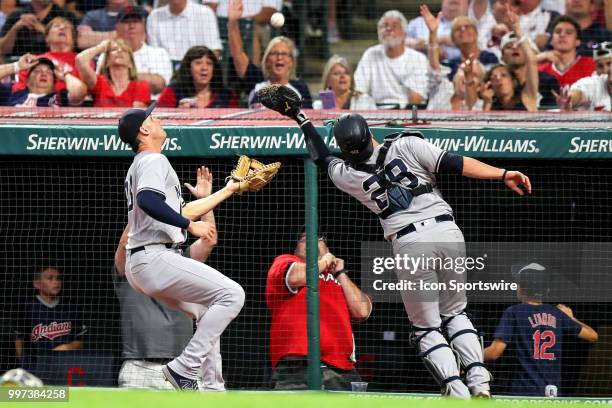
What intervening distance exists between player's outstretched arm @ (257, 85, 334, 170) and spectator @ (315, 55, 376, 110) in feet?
7.43

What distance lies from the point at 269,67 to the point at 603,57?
2.67m

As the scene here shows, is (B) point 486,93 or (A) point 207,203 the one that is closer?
(A) point 207,203

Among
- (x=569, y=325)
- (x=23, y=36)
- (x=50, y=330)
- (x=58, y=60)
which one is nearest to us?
(x=569, y=325)

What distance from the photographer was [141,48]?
9664mm

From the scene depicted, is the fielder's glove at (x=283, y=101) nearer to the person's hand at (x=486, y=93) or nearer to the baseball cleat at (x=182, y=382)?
the baseball cleat at (x=182, y=382)

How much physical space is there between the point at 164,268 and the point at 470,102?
12.0 ft

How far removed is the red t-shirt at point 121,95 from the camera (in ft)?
28.3

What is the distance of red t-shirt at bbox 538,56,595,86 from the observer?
9055 mm

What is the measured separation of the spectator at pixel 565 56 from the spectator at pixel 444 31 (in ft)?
2.89

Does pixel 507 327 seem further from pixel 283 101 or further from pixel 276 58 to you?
pixel 276 58

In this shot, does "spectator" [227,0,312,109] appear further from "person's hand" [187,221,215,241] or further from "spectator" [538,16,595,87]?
"person's hand" [187,221,215,241]

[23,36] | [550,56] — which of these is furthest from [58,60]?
[550,56]

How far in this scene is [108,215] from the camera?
794 cm

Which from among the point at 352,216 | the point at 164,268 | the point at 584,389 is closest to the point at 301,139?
the point at 352,216
